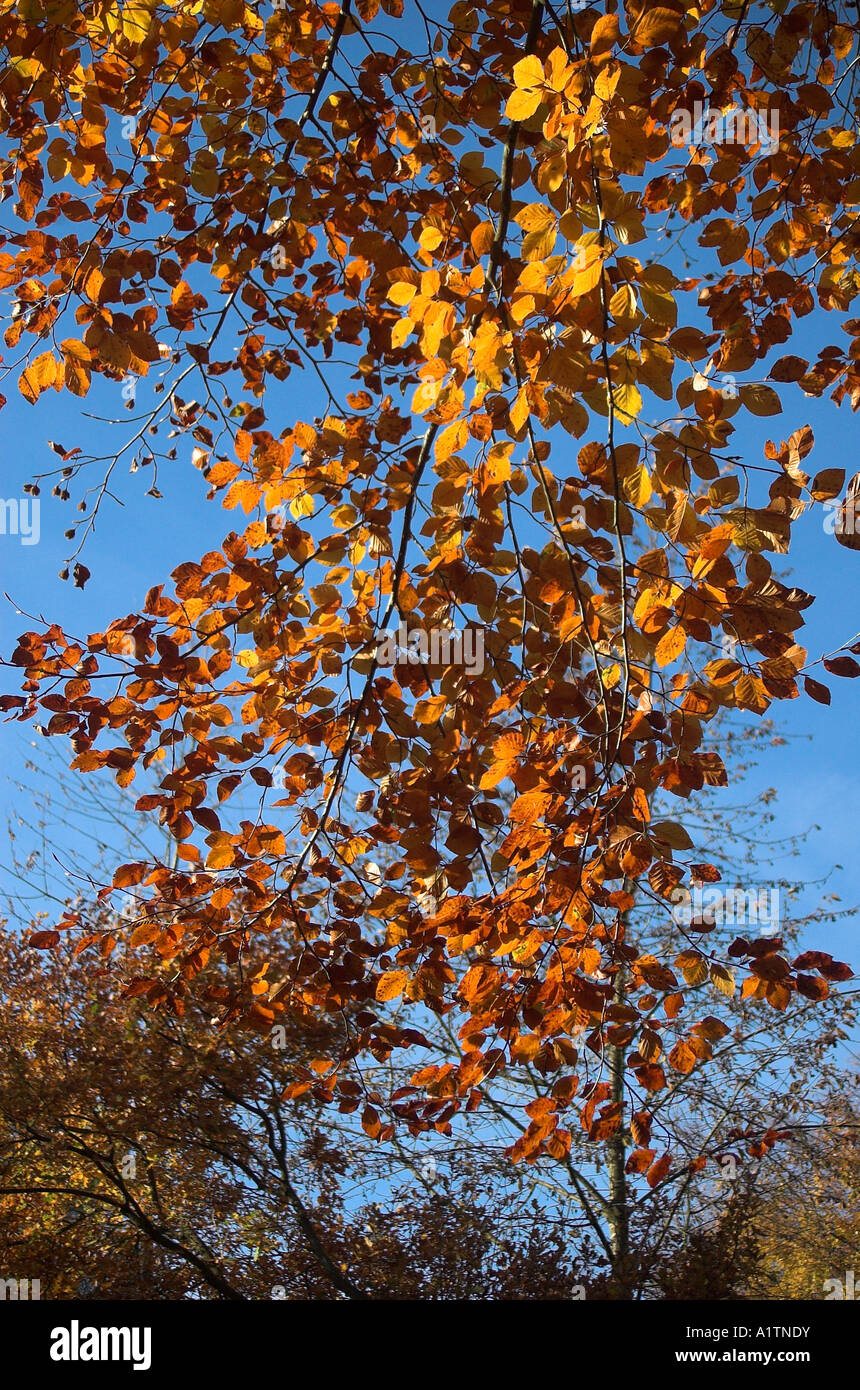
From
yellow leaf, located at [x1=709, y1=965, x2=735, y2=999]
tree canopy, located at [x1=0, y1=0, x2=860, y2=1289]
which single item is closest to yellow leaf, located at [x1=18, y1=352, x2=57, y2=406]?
tree canopy, located at [x1=0, y1=0, x2=860, y2=1289]

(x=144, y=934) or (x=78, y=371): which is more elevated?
(x=78, y=371)

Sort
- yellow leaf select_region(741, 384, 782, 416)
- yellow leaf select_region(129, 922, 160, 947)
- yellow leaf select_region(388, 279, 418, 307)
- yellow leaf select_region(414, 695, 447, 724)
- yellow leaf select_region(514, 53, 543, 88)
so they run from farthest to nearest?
1. yellow leaf select_region(129, 922, 160, 947)
2. yellow leaf select_region(414, 695, 447, 724)
3. yellow leaf select_region(388, 279, 418, 307)
4. yellow leaf select_region(741, 384, 782, 416)
5. yellow leaf select_region(514, 53, 543, 88)

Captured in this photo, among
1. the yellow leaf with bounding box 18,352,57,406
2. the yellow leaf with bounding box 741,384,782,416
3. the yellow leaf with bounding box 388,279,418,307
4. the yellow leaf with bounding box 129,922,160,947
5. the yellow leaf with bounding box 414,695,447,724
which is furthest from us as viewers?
the yellow leaf with bounding box 129,922,160,947

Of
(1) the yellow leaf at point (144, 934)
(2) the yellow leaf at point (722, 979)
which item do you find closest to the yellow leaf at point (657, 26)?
(2) the yellow leaf at point (722, 979)

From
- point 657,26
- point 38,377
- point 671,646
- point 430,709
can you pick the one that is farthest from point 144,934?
point 657,26

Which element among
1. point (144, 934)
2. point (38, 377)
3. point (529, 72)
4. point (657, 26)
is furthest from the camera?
point (144, 934)

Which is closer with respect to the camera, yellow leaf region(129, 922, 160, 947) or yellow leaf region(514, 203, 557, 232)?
yellow leaf region(514, 203, 557, 232)

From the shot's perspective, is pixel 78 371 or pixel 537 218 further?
pixel 78 371

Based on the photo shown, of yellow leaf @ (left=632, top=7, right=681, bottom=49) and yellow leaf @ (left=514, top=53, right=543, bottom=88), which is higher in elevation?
yellow leaf @ (left=632, top=7, right=681, bottom=49)

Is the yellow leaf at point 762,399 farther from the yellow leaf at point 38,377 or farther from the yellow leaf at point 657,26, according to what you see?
the yellow leaf at point 38,377

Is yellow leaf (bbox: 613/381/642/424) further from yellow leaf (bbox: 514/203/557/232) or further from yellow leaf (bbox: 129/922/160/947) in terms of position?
yellow leaf (bbox: 129/922/160/947)

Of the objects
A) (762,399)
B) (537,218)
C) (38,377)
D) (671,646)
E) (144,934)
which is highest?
(38,377)

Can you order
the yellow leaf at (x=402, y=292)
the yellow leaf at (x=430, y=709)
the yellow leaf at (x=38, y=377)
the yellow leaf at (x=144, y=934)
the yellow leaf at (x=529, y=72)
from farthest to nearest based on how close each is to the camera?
the yellow leaf at (x=144, y=934) < the yellow leaf at (x=430, y=709) < the yellow leaf at (x=38, y=377) < the yellow leaf at (x=402, y=292) < the yellow leaf at (x=529, y=72)

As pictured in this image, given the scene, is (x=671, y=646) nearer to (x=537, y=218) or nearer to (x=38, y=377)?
(x=537, y=218)
